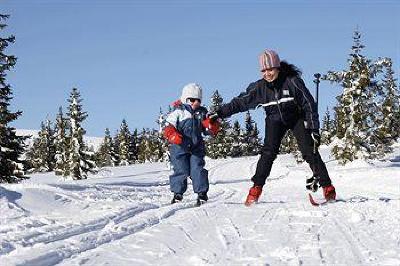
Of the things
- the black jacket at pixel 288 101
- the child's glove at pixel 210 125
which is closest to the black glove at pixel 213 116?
the child's glove at pixel 210 125

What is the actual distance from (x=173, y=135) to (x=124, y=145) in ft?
257

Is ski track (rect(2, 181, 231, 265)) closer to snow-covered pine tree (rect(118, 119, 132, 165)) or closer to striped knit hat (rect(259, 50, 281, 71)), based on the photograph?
striped knit hat (rect(259, 50, 281, 71))

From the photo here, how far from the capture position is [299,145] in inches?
294

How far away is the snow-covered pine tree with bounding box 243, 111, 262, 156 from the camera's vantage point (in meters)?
79.8

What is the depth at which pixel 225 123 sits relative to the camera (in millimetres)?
72750

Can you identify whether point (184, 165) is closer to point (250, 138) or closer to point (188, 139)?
point (188, 139)

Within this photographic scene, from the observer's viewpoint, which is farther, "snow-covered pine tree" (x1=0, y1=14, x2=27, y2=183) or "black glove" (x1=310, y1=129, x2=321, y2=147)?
→ "snow-covered pine tree" (x1=0, y1=14, x2=27, y2=183)

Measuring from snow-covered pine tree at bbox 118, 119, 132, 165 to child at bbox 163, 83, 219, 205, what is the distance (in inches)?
3045

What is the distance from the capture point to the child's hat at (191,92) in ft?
27.5

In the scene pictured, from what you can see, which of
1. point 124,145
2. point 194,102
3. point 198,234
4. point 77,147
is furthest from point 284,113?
point 124,145

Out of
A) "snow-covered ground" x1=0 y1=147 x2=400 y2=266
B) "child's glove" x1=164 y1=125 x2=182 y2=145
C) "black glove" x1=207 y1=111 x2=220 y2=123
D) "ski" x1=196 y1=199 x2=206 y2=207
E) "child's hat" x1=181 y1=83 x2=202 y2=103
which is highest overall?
"child's hat" x1=181 y1=83 x2=202 y2=103

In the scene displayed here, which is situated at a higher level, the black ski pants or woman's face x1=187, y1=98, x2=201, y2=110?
woman's face x1=187, y1=98, x2=201, y2=110

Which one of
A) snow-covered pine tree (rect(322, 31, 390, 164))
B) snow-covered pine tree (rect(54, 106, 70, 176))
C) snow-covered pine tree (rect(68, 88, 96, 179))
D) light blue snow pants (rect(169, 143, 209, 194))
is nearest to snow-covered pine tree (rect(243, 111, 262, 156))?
snow-covered pine tree (rect(54, 106, 70, 176))

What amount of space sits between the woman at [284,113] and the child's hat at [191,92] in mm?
1097
